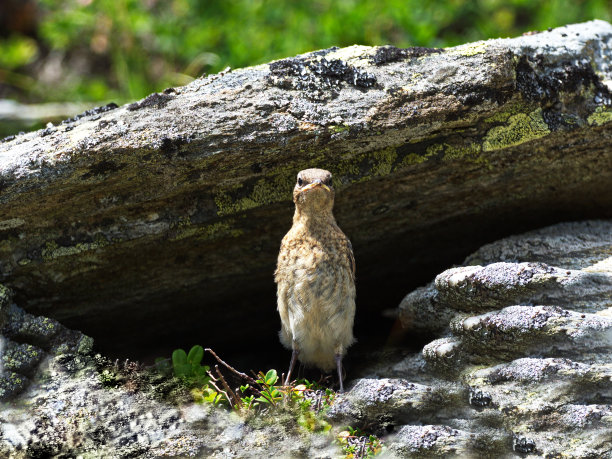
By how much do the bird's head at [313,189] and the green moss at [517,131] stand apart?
35.4 inches

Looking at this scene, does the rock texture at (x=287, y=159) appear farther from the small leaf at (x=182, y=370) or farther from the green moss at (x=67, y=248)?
the small leaf at (x=182, y=370)

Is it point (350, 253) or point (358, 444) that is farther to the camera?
point (350, 253)

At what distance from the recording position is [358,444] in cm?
355

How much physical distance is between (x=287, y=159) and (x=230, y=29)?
13.0ft

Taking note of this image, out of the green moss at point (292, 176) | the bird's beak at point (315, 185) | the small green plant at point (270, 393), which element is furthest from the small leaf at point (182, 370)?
the bird's beak at point (315, 185)

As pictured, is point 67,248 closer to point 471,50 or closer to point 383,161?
point 383,161

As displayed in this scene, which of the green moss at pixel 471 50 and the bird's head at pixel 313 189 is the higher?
the green moss at pixel 471 50

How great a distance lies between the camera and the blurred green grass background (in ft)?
22.6

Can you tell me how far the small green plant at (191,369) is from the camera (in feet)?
13.3

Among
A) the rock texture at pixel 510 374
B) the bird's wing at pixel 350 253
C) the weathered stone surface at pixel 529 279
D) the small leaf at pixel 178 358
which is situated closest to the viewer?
the rock texture at pixel 510 374

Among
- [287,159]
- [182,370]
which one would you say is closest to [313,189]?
[287,159]

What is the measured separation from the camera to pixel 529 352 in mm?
3555

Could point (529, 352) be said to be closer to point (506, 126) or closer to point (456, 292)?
point (456, 292)

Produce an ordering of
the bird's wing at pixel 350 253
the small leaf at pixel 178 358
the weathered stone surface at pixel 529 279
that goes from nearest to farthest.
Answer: the weathered stone surface at pixel 529 279
the small leaf at pixel 178 358
the bird's wing at pixel 350 253
